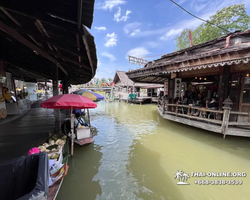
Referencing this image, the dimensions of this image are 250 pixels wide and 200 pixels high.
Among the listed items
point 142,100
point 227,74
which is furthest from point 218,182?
point 142,100

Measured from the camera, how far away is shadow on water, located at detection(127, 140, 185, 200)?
262 cm

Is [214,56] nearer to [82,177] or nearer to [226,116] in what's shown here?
[226,116]

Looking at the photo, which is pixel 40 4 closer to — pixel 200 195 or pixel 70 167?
pixel 70 167

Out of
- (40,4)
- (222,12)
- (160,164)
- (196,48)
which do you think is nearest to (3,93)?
(40,4)

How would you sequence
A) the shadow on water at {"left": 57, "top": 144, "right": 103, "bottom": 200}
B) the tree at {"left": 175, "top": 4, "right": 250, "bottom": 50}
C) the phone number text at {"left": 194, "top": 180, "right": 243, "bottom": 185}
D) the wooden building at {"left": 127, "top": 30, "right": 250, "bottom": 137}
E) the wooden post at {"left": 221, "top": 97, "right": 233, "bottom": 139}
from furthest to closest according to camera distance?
1. the tree at {"left": 175, "top": 4, "right": 250, "bottom": 50}
2. the wooden post at {"left": 221, "top": 97, "right": 233, "bottom": 139}
3. the wooden building at {"left": 127, "top": 30, "right": 250, "bottom": 137}
4. the phone number text at {"left": 194, "top": 180, "right": 243, "bottom": 185}
5. the shadow on water at {"left": 57, "top": 144, "right": 103, "bottom": 200}

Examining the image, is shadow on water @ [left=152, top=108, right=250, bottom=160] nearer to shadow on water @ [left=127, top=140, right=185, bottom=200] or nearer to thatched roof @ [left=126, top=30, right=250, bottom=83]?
shadow on water @ [left=127, top=140, right=185, bottom=200]

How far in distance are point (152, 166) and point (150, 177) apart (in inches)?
18.2

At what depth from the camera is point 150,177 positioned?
310 centimetres

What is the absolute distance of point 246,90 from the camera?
5.38 m

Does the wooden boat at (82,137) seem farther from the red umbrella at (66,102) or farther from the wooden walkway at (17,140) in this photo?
the red umbrella at (66,102)

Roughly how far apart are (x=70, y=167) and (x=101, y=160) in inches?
35.6

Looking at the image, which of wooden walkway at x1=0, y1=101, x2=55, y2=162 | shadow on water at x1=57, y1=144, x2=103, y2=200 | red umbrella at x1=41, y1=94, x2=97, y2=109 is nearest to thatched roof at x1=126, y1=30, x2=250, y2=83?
red umbrella at x1=41, y1=94, x2=97, y2=109

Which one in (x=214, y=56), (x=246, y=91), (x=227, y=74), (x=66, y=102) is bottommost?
(x=66, y=102)

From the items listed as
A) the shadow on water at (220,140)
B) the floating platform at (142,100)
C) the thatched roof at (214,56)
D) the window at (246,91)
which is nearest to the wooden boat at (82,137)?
the shadow on water at (220,140)
